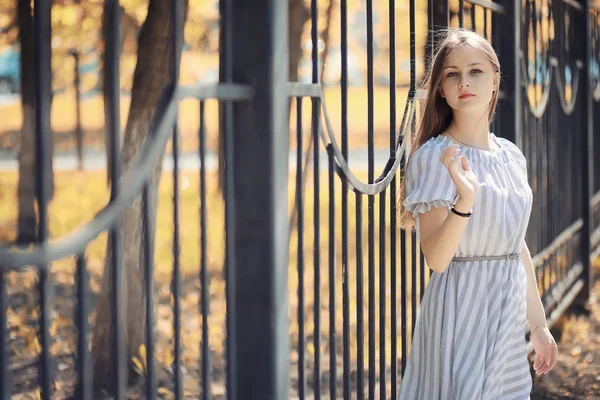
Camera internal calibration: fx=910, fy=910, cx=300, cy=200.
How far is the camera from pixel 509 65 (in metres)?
4.56

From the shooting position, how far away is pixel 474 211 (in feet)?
8.41

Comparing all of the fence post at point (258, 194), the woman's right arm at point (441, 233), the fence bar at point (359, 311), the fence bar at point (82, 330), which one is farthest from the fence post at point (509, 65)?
the fence bar at point (82, 330)

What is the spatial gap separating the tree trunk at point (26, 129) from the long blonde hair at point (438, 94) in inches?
69.0

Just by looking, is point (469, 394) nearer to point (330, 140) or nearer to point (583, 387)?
point (330, 140)

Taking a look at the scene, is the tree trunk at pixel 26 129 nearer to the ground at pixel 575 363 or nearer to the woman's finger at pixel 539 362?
the woman's finger at pixel 539 362

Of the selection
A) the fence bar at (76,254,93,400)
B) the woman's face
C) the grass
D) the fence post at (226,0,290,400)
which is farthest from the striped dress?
the grass

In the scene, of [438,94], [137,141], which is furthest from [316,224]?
[137,141]

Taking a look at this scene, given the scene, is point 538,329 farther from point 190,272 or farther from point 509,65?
point 190,272

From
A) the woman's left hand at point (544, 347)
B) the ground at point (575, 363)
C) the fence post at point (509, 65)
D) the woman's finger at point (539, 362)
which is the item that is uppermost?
the fence post at point (509, 65)

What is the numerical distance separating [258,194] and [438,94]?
0.85 metres

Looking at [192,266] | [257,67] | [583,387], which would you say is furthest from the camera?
[192,266]

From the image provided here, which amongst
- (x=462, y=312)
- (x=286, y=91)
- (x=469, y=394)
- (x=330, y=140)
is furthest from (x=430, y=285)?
(x=286, y=91)

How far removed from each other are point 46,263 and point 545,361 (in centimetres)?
171

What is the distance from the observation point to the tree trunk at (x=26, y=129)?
4.35 meters
